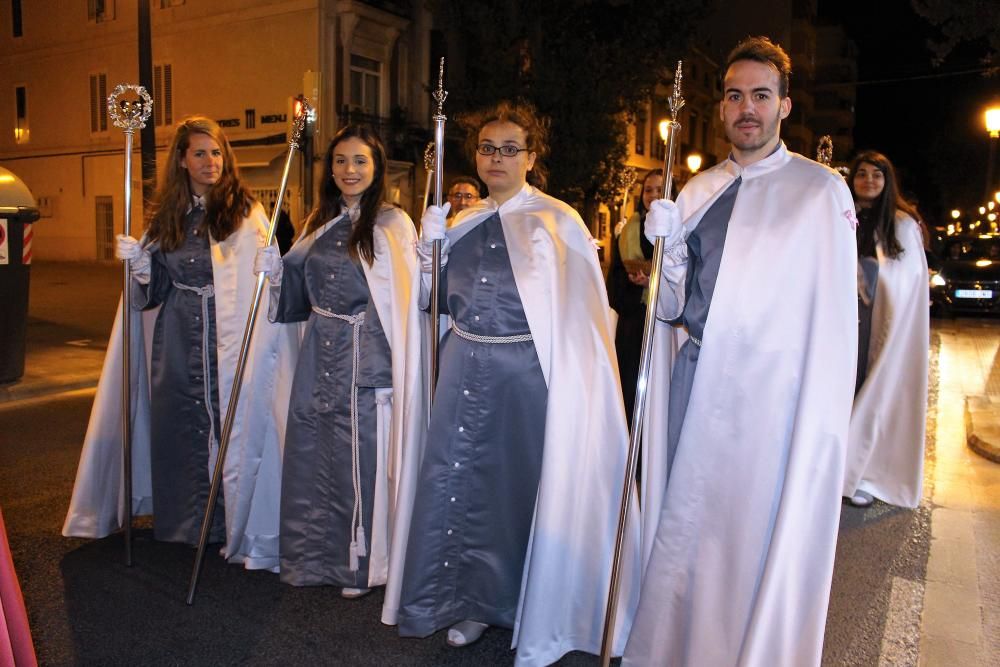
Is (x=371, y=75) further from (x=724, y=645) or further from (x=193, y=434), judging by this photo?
(x=724, y=645)

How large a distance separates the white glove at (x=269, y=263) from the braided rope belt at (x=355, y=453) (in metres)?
0.35

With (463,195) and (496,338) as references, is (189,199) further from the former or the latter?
(463,195)

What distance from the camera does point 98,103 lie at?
89.8 feet

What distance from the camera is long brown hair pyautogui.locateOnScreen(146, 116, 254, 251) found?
463 centimetres

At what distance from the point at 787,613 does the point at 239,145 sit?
23.2 m

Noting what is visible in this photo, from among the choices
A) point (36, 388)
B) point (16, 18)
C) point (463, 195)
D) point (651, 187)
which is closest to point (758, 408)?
point (651, 187)

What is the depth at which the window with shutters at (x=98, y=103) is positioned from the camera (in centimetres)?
2714

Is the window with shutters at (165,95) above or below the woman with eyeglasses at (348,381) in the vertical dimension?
above

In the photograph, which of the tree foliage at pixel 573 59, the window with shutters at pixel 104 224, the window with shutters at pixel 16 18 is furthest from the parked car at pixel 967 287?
the window with shutters at pixel 16 18

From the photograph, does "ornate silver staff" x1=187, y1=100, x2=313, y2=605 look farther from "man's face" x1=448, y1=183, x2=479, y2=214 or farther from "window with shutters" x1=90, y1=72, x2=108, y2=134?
"window with shutters" x1=90, y1=72, x2=108, y2=134

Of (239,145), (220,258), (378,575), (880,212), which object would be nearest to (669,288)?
(378,575)

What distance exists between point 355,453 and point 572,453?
3.80 feet

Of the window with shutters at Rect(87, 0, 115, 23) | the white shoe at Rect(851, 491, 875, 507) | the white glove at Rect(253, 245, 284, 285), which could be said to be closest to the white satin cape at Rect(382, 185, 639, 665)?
the white glove at Rect(253, 245, 284, 285)

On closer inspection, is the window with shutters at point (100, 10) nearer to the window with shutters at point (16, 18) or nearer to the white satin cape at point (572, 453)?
the window with shutters at point (16, 18)
